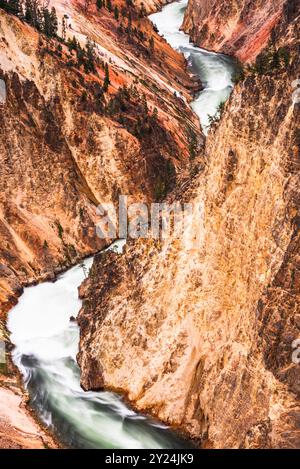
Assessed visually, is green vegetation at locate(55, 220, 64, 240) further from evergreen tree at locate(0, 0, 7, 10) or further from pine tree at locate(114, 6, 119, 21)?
pine tree at locate(114, 6, 119, 21)

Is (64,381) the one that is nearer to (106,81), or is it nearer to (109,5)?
(106,81)

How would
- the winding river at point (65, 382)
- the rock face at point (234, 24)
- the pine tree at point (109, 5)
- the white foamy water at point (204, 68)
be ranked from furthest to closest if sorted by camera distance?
the pine tree at point (109, 5), the rock face at point (234, 24), the white foamy water at point (204, 68), the winding river at point (65, 382)

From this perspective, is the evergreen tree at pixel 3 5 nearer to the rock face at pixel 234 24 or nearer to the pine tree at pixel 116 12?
the pine tree at pixel 116 12

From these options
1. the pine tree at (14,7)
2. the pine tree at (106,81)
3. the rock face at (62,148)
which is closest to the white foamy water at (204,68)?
the rock face at (62,148)

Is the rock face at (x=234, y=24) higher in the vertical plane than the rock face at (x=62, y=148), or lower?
higher

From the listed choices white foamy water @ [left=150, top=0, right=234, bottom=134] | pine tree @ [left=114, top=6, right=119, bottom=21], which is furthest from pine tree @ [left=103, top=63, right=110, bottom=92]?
pine tree @ [left=114, top=6, right=119, bottom=21]

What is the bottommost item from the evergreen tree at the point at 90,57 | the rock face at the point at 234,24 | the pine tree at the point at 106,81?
the pine tree at the point at 106,81

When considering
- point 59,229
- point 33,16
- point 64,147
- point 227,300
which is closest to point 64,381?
point 227,300

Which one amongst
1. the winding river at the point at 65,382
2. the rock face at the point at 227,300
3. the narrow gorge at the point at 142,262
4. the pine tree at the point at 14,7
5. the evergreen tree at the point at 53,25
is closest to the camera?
the rock face at the point at 227,300

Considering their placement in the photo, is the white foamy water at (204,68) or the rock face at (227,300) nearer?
the rock face at (227,300)
